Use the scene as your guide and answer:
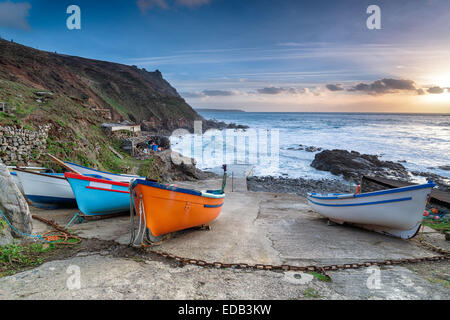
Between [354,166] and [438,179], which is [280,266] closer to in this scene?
[354,166]

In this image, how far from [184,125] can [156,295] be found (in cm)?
5629

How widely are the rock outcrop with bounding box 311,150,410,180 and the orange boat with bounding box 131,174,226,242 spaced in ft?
60.9

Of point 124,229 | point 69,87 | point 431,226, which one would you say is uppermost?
point 69,87

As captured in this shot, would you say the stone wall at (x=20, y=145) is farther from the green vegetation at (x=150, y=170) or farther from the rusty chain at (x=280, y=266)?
the rusty chain at (x=280, y=266)

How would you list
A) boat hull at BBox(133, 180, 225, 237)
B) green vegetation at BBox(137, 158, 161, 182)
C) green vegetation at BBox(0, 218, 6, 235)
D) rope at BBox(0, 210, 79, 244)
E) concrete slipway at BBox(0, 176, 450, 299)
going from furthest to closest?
green vegetation at BBox(137, 158, 161, 182)
boat hull at BBox(133, 180, 225, 237)
rope at BBox(0, 210, 79, 244)
green vegetation at BBox(0, 218, 6, 235)
concrete slipway at BBox(0, 176, 450, 299)

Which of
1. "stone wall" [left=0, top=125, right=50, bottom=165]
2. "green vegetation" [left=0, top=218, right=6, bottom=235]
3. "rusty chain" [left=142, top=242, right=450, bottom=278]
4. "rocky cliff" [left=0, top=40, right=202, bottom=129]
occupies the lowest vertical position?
"rusty chain" [left=142, top=242, right=450, bottom=278]

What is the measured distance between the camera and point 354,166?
79.4 ft

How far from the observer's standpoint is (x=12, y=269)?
4301mm

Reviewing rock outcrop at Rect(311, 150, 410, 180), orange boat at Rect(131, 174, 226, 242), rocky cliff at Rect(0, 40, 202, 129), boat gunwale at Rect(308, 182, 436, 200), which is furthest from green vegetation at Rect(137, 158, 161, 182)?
rock outcrop at Rect(311, 150, 410, 180)

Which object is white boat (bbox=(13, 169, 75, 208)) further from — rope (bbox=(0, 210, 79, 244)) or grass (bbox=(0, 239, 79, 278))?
grass (bbox=(0, 239, 79, 278))

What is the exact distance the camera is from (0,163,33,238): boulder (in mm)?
5266

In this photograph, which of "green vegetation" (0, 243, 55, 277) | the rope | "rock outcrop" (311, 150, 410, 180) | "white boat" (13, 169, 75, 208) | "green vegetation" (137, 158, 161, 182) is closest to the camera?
"green vegetation" (0, 243, 55, 277)
